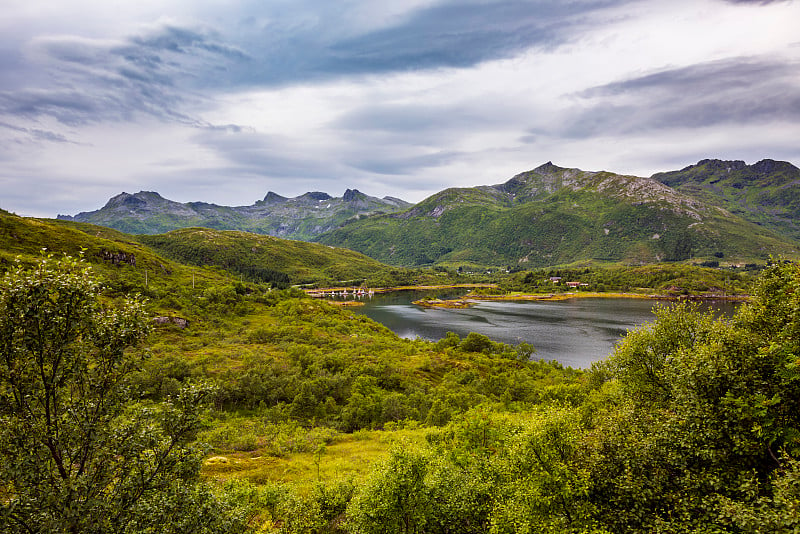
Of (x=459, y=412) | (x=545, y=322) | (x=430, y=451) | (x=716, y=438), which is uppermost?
(x=716, y=438)

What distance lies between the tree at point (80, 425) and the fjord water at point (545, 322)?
282 ft

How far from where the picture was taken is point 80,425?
10422 mm

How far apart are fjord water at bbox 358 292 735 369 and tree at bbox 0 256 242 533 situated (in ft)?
282

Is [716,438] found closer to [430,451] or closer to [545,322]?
[430,451]

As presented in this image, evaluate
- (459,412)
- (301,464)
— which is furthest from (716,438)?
(301,464)

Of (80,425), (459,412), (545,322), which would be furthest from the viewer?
(545,322)

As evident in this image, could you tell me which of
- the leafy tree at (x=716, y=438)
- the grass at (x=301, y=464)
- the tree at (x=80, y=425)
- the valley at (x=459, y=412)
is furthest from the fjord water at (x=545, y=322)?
the tree at (x=80, y=425)

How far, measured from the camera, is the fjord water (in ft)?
337

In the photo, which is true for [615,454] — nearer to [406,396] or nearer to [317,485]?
[317,485]

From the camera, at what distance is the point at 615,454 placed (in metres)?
18.8

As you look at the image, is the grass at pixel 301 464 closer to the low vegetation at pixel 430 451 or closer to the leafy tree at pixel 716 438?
the low vegetation at pixel 430 451

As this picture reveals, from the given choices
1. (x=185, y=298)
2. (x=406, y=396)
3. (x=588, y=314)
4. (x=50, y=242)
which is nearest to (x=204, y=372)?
(x=406, y=396)

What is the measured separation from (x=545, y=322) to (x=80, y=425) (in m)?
149

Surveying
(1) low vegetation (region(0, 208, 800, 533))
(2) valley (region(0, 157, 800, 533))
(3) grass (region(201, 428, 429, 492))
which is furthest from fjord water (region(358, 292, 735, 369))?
(1) low vegetation (region(0, 208, 800, 533))
